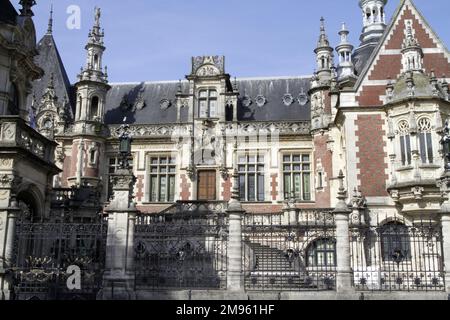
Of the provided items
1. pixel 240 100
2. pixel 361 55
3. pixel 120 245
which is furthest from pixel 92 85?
pixel 120 245

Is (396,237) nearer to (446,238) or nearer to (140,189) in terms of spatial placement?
(446,238)

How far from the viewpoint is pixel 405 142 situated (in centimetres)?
2119

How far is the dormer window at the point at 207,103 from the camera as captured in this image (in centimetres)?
2956

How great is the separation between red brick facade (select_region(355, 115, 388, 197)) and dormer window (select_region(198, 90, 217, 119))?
9911 millimetres

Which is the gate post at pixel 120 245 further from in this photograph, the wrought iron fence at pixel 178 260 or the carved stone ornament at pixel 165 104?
the carved stone ornament at pixel 165 104

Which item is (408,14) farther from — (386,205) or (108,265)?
(108,265)

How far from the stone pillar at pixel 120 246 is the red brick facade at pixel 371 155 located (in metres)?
11.9

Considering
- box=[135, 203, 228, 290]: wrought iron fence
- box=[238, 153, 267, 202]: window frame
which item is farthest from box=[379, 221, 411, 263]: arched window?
box=[238, 153, 267, 202]: window frame

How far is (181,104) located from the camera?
29922 millimetres

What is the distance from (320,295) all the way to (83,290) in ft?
20.6

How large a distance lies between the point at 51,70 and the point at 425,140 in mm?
23681

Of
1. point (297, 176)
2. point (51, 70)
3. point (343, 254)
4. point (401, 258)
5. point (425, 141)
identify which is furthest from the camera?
point (51, 70)

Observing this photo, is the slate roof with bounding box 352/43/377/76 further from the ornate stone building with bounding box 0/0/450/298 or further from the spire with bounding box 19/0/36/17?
the spire with bounding box 19/0/36/17
